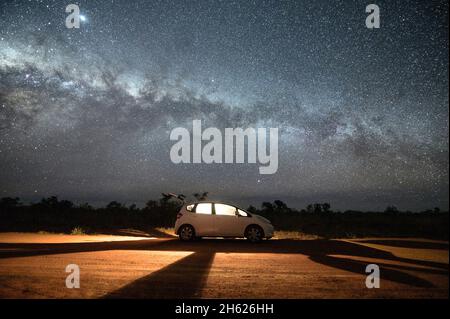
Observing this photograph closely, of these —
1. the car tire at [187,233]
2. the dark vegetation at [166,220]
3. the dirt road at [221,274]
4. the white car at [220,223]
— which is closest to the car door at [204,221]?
the white car at [220,223]

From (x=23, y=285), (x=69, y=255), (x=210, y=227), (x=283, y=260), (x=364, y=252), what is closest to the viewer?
(x=23, y=285)

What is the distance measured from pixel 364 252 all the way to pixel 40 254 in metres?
9.66

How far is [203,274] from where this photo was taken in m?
6.63

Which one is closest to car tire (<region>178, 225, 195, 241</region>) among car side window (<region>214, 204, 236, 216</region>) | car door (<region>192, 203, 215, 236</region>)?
car door (<region>192, 203, 215, 236</region>)

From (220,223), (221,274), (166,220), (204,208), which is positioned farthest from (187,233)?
(166,220)

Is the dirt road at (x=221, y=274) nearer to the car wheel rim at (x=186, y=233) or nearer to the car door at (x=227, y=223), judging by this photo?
the car door at (x=227, y=223)

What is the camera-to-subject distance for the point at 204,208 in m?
13.2

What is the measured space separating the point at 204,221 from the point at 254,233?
2.02 metres

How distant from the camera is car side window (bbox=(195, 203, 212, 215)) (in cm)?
1312
